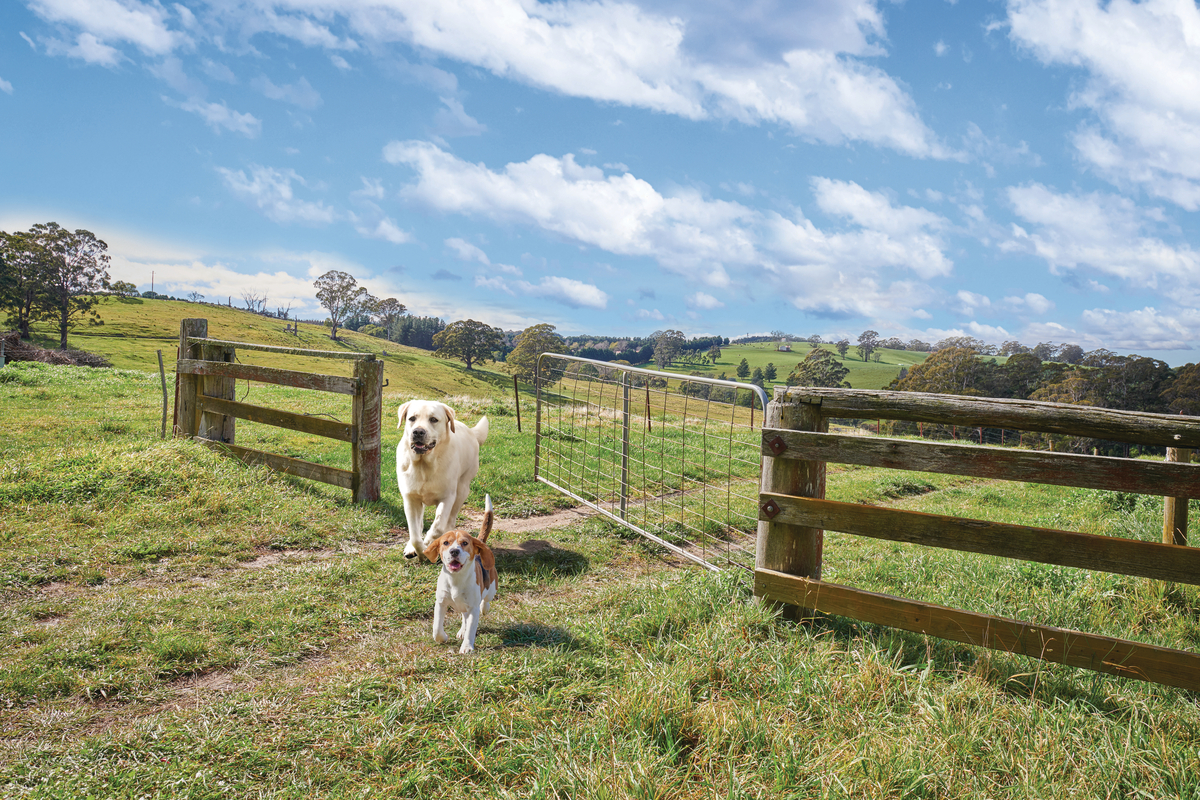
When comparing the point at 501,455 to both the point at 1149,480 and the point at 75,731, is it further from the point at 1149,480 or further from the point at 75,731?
the point at 1149,480

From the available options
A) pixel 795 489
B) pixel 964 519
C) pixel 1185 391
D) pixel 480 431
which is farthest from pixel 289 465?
pixel 1185 391

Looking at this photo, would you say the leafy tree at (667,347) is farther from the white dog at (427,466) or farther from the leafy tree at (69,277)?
the white dog at (427,466)

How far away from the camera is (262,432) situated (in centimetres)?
1333

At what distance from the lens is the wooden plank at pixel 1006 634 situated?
11.4 ft

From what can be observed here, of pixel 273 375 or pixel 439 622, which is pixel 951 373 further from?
pixel 439 622

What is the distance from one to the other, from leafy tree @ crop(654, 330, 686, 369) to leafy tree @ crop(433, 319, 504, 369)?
46.9 meters

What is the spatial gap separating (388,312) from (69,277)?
57.4 metres

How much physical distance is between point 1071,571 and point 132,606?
8416 mm

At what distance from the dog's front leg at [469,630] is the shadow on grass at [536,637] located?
22 centimetres

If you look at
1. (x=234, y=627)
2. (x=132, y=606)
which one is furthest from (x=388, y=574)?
(x=132, y=606)

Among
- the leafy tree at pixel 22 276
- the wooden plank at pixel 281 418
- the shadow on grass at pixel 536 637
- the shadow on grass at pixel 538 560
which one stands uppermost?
the leafy tree at pixel 22 276

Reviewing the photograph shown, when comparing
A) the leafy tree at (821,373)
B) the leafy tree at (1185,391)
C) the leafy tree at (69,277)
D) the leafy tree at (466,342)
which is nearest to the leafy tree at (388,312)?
the leafy tree at (466,342)

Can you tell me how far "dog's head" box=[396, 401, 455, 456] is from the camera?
5840 millimetres

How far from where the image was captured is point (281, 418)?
8141 mm
